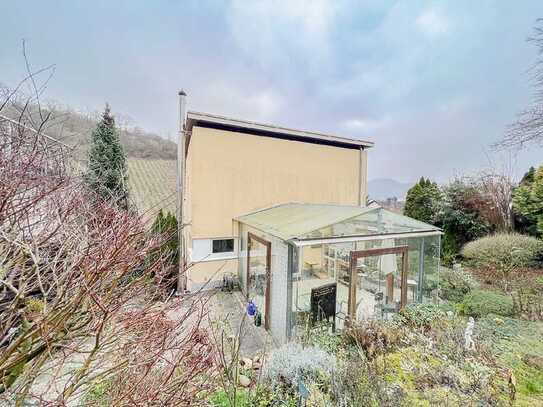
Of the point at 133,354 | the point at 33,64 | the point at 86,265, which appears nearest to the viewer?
the point at 86,265

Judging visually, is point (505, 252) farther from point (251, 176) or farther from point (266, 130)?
point (266, 130)

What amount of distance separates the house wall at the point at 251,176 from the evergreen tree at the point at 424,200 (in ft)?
21.5

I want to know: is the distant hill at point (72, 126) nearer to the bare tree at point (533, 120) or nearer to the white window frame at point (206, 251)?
the white window frame at point (206, 251)

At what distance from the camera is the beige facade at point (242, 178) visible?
11.1m

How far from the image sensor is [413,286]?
840 centimetres

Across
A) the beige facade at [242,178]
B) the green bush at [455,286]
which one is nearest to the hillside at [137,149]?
the beige facade at [242,178]

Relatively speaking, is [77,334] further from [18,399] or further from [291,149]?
[291,149]

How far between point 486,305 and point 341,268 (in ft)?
17.0

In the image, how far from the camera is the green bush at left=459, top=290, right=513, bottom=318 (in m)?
8.24

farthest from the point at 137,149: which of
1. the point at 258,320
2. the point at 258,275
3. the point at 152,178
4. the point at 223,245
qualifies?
the point at 258,320

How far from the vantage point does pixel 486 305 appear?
8.40 metres

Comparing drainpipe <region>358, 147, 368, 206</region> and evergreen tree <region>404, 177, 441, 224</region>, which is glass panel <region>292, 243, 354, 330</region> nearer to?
drainpipe <region>358, 147, 368, 206</region>

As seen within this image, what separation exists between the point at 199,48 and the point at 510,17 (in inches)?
494

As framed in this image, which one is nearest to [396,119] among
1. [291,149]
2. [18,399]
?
[291,149]
